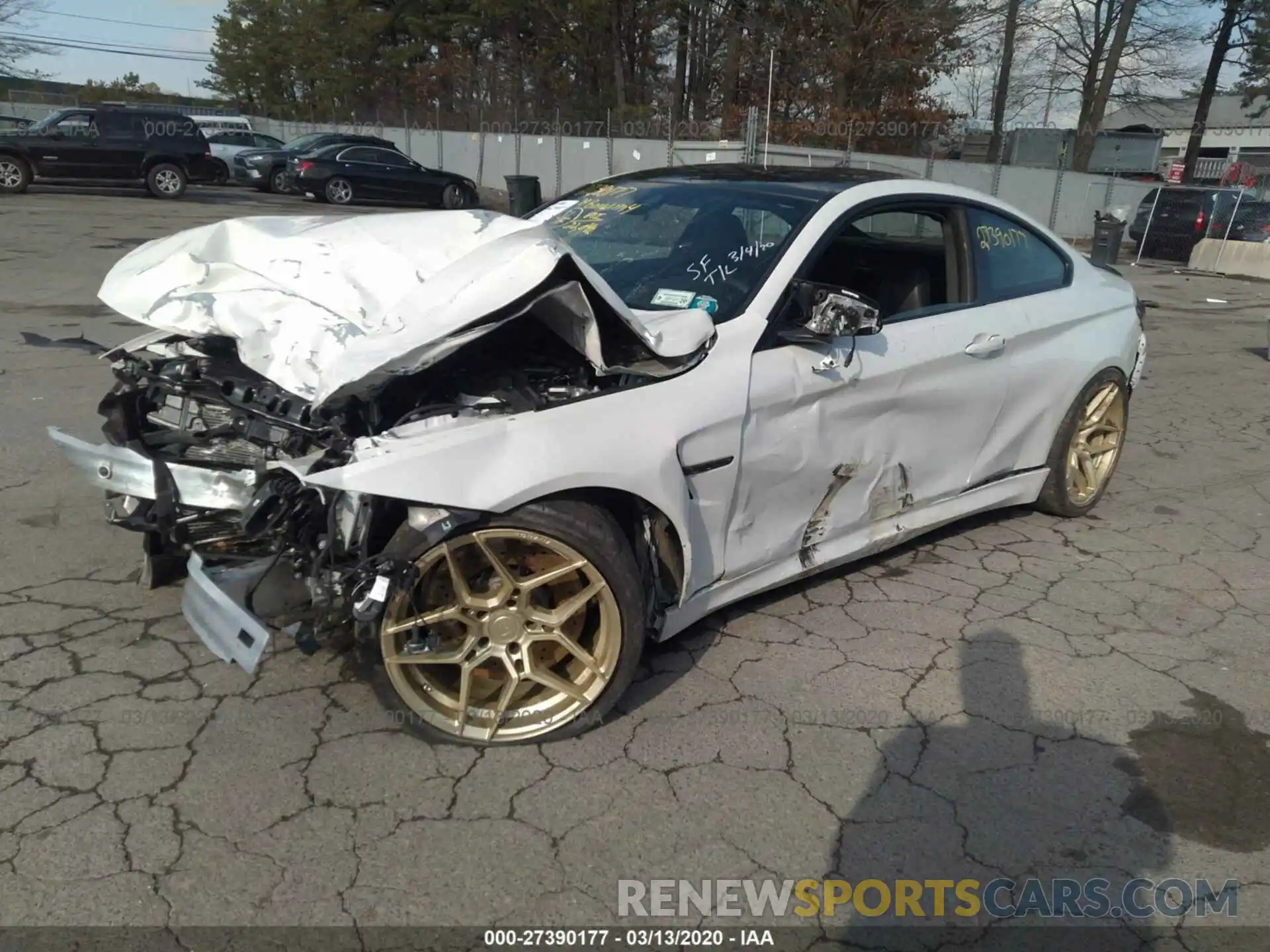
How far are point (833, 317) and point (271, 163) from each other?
23857 mm

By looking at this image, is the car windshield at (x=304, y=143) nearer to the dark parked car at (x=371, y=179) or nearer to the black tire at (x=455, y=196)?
the dark parked car at (x=371, y=179)

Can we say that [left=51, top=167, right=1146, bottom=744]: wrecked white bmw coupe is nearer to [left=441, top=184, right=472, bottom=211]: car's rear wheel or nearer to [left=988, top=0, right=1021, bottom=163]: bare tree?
[left=441, top=184, right=472, bottom=211]: car's rear wheel

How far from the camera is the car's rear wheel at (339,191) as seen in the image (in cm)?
2156

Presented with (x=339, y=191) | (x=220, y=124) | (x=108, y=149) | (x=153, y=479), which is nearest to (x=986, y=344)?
(x=153, y=479)

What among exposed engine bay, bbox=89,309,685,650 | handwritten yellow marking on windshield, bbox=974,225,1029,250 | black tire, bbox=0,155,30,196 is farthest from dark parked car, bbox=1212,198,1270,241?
black tire, bbox=0,155,30,196

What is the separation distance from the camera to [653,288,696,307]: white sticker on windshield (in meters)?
3.35

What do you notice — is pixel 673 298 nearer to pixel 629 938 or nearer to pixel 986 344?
pixel 986 344

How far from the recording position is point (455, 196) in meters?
23.2

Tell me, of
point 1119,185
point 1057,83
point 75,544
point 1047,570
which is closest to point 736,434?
point 1047,570

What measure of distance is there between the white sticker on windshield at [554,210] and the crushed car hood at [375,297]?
38.5 inches

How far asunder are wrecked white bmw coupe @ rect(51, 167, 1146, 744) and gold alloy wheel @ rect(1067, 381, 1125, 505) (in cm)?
129

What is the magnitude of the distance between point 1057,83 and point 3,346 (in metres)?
34.1

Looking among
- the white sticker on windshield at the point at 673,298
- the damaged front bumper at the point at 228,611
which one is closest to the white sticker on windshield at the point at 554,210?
the white sticker on windshield at the point at 673,298

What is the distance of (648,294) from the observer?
345 cm
